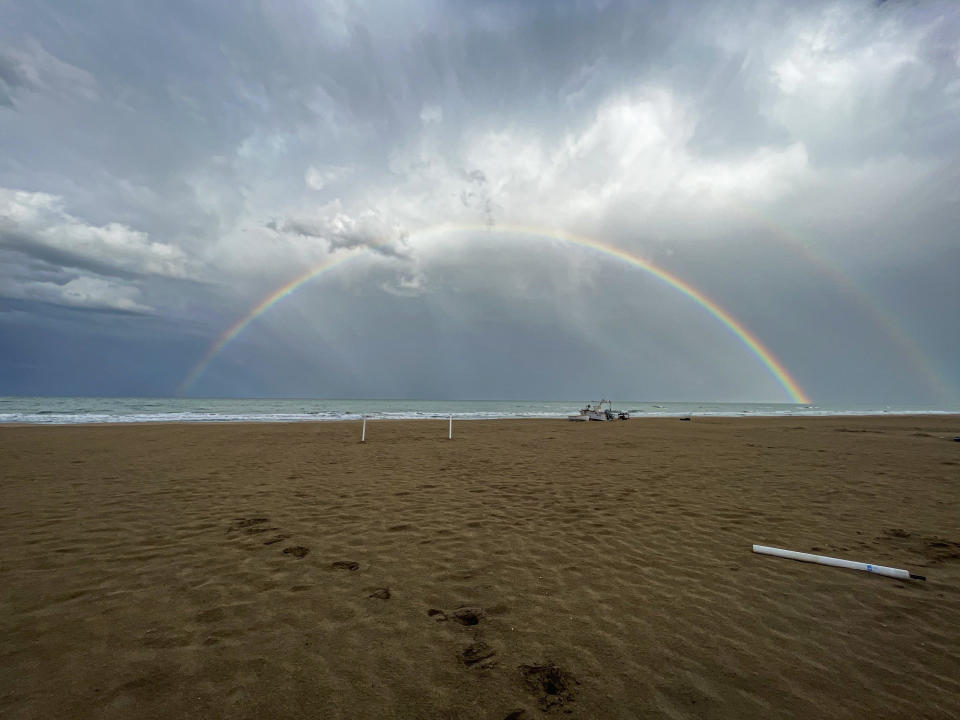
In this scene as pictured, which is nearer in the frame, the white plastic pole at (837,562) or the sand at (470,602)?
the sand at (470,602)

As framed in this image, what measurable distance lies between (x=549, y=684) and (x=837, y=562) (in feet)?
17.0

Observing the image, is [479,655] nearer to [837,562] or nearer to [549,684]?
[549,684]

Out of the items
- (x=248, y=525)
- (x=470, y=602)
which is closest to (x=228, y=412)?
(x=248, y=525)

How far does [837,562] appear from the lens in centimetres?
608

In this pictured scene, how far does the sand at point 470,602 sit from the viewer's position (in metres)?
3.46

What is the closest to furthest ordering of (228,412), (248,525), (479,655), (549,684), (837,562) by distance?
(549,684), (479,655), (837,562), (248,525), (228,412)

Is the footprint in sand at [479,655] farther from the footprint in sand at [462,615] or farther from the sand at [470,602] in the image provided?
the footprint in sand at [462,615]

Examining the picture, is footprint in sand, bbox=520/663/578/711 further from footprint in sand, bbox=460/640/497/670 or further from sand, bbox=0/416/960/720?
footprint in sand, bbox=460/640/497/670

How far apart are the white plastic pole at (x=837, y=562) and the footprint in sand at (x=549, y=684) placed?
4.58 metres

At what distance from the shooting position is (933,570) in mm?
5926

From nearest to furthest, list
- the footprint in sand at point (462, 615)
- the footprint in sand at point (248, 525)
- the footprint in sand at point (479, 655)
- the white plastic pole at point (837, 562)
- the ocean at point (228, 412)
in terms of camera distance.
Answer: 1. the footprint in sand at point (479, 655)
2. the footprint in sand at point (462, 615)
3. the white plastic pole at point (837, 562)
4. the footprint in sand at point (248, 525)
5. the ocean at point (228, 412)

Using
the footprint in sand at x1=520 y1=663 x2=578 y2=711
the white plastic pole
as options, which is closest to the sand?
the footprint in sand at x1=520 y1=663 x2=578 y2=711

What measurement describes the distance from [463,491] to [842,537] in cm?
751

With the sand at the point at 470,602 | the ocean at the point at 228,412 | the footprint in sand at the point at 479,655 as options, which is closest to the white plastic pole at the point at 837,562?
the sand at the point at 470,602
